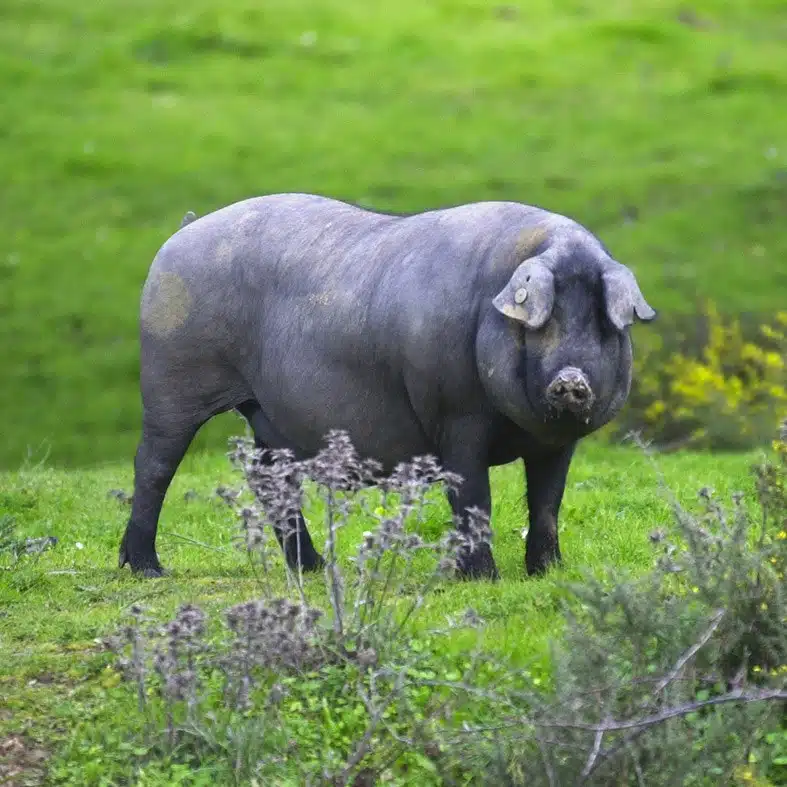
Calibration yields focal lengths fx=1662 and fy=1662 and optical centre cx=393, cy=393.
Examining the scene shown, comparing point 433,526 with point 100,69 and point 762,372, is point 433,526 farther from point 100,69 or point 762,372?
point 100,69

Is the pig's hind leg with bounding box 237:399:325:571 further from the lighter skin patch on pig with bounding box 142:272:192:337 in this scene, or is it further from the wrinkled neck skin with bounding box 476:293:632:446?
the wrinkled neck skin with bounding box 476:293:632:446

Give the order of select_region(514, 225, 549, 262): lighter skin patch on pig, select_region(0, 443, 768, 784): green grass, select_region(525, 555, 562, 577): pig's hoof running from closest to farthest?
select_region(0, 443, 768, 784): green grass, select_region(514, 225, 549, 262): lighter skin patch on pig, select_region(525, 555, 562, 577): pig's hoof

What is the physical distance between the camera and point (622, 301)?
754cm

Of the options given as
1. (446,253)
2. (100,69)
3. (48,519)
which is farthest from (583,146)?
(446,253)

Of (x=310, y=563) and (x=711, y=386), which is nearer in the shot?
(x=310, y=563)

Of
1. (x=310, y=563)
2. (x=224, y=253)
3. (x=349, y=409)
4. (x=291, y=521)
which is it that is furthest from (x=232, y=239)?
(x=310, y=563)

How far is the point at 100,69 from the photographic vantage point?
31.1m

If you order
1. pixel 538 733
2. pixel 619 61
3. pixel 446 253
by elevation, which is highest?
pixel 446 253

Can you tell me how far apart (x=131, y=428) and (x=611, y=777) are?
14205mm

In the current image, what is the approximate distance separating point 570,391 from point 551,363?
0.25 meters

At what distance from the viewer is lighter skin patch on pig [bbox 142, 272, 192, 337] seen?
9.30m

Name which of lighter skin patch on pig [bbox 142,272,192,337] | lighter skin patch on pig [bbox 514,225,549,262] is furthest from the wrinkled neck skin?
lighter skin patch on pig [bbox 142,272,192,337]

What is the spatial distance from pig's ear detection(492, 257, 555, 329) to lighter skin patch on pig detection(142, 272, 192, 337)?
2.37m

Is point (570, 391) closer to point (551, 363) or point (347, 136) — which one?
point (551, 363)
